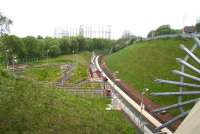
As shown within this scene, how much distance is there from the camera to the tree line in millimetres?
116306

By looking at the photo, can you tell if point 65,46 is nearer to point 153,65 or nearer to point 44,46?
point 44,46

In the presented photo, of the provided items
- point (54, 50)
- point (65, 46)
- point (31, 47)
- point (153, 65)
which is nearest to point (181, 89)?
point (153, 65)

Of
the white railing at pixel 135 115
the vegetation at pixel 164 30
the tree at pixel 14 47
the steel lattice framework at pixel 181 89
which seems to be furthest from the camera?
the vegetation at pixel 164 30

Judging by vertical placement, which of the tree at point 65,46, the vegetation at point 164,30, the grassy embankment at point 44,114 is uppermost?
the vegetation at point 164,30

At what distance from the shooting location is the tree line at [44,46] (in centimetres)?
→ 11631

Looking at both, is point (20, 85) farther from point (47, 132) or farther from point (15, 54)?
point (15, 54)

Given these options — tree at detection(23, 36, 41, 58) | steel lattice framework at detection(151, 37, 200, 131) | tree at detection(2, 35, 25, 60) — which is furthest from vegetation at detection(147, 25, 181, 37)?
steel lattice framework at detection(151, 37, 200, 131)

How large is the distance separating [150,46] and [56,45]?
62.0m

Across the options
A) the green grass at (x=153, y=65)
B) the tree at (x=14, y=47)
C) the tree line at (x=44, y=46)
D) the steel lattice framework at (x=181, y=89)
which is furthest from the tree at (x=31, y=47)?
the steel lattice framework at (x=181, y=89)

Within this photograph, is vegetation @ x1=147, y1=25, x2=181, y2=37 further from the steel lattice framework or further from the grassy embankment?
the grassy embankment

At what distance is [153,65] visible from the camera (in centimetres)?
7538

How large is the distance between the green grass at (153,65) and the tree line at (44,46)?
103 ft

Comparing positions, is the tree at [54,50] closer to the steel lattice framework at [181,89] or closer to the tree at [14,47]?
the tree at [14,47]

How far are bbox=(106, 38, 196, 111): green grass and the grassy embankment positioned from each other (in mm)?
14745
